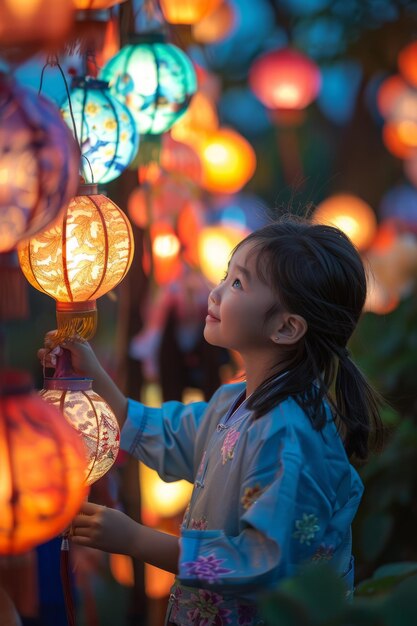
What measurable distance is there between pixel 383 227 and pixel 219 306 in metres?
2.74

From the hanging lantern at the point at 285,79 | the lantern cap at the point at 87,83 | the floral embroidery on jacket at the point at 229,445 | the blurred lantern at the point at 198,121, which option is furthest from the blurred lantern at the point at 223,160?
the floral embroidery on jacket at the point at 229,445

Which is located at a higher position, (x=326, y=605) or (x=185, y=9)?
(x=185, y=9)

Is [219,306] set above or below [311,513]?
above

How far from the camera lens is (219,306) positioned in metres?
1.45

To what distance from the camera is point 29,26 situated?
94cm

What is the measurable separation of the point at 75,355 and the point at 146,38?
91cm

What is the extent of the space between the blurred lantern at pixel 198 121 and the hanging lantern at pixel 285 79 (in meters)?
0.49

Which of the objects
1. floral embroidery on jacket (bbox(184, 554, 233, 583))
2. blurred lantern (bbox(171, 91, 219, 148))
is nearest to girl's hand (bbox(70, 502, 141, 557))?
floral embroidery on jacket (bbox(184, 554, 233, 583))

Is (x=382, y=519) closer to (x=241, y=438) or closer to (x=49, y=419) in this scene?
(x=241, y=438)

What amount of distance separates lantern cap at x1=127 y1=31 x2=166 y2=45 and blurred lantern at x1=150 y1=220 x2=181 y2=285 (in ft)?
2.42

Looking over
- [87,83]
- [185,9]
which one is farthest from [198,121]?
[87,83]

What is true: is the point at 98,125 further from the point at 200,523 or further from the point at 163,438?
the point at 200,523

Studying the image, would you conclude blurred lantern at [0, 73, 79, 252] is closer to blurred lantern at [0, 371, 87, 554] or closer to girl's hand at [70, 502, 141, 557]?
blurred lantern at [0, 371, 87, 554]

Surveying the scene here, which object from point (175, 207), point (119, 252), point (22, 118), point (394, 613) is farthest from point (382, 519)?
point (22, 118)
